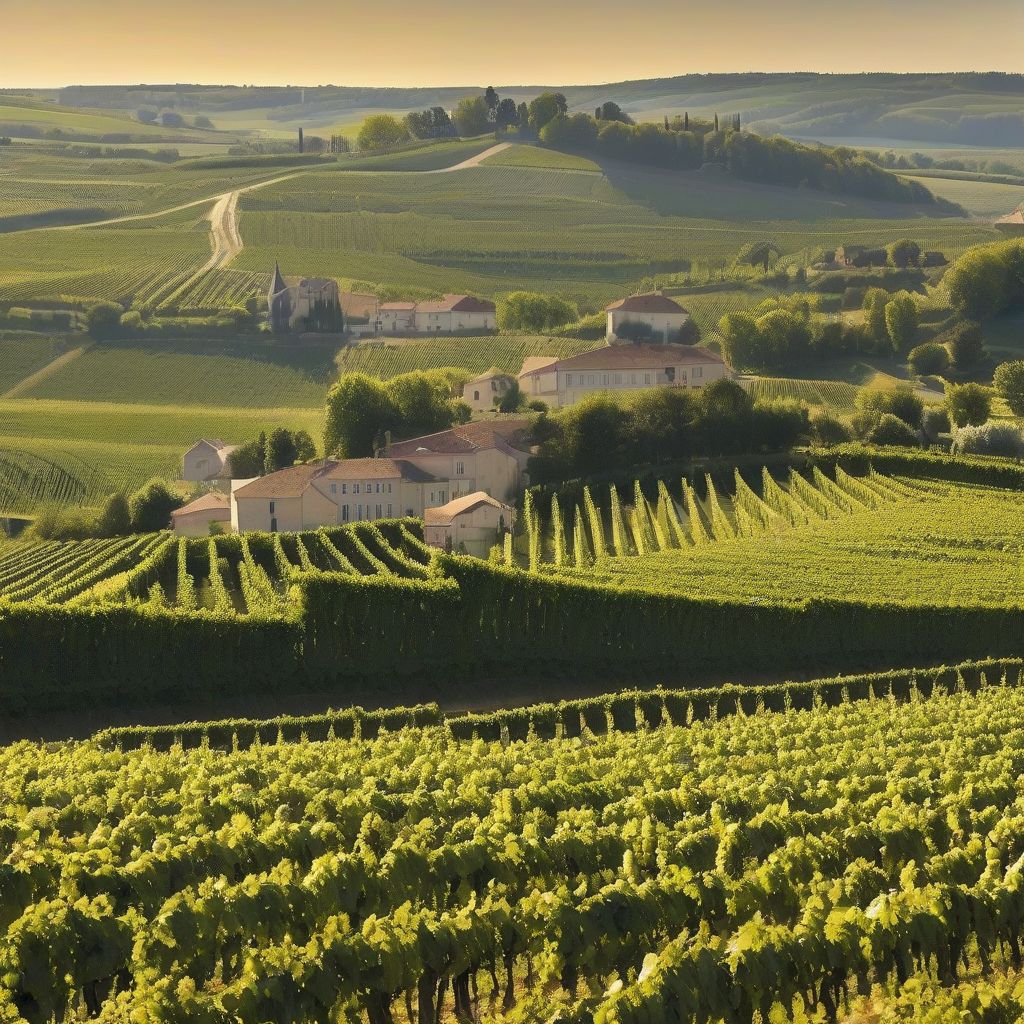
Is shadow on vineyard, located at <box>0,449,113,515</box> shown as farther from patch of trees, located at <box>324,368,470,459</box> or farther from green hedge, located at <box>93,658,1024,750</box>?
green hedge, located at <box>93,658,1024,750</box>

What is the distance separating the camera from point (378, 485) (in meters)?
77.1

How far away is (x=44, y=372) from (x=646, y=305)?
43918mm

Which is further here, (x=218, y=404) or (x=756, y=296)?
(x=756, y=296)

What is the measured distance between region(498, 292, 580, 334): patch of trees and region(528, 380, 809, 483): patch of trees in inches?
2049

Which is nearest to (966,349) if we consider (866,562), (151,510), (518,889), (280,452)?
(280,452)

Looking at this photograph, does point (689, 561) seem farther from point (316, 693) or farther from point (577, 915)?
point (577, 915)

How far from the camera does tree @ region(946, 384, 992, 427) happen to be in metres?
94.3

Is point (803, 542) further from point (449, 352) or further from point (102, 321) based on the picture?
point (102, 321)

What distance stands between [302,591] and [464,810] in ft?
70.3

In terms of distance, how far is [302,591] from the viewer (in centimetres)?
5166

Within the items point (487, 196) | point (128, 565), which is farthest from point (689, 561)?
point (487, 196)

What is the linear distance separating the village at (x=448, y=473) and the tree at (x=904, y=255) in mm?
49012

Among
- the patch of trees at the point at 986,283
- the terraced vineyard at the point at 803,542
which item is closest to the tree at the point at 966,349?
the patch of trees at the point at 986,283

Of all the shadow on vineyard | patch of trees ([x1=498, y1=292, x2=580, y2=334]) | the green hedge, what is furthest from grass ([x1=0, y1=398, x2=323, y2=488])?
the green hedge
